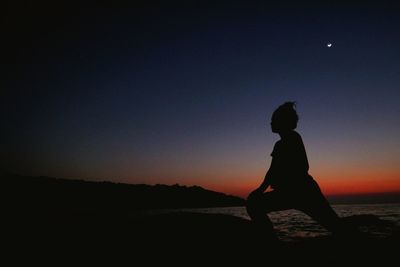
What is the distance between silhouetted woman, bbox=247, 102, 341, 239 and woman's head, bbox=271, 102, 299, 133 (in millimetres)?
80

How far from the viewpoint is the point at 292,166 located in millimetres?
5086

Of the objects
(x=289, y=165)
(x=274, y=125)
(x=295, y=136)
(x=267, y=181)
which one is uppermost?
(x=274, y=125)

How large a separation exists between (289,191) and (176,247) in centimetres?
234

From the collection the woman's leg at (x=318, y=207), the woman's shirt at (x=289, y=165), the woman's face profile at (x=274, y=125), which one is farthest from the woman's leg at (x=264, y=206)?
the woman's face profile at (x=274, y=125)

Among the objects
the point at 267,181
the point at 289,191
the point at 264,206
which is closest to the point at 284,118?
the point at 267,181

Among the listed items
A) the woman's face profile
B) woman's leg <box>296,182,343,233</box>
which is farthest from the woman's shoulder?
woman's leg <box>296,182,343,233</box>

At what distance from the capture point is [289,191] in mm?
5074

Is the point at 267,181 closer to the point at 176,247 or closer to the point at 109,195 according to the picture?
the point at 176,247

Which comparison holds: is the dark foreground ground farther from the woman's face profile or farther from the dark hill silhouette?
the dark hill silhouette

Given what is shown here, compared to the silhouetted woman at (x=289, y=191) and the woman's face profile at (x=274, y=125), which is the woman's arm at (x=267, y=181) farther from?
the woman's face profile at (x=274, y=125)

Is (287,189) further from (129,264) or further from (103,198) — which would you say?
(103,198)

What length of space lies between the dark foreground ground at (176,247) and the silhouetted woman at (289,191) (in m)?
0.47

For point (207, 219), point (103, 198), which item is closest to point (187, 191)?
point (103, 198)

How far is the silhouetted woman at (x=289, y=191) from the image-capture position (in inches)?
196
